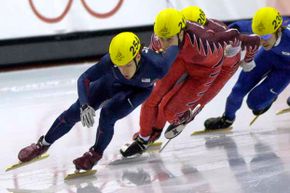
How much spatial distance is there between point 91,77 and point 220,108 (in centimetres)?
231

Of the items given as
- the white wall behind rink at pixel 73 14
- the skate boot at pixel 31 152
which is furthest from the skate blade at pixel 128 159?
the white wall behind rink at pixel 73 14

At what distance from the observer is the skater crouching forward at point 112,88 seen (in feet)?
12.7

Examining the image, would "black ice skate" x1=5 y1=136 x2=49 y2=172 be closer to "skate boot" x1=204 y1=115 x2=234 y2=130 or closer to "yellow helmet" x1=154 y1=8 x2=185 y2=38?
"yellow helmet" x1=154 y1=8 x2=185 y2=38

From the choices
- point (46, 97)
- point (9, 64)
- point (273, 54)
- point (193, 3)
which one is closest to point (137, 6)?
point (193, 3)

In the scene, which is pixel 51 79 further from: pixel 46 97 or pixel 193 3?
pixel 193 3

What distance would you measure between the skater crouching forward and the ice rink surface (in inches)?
5.8

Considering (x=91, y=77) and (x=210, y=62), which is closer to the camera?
(x=91, y=77)

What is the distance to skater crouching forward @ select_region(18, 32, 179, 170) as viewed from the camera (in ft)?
12.7

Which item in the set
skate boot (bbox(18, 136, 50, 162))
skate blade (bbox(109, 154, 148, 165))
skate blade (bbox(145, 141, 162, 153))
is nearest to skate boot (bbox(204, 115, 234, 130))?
skate blade (bbox(145, 141, 162, 153))

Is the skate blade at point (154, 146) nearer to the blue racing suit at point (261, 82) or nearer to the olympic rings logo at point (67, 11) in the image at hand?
the blue racing suit at point (261, 82)

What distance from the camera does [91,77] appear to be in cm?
401

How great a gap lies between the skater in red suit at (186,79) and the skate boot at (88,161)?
417 mm

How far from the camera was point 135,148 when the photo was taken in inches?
177

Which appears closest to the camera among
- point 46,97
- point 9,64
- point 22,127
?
point 22,127
